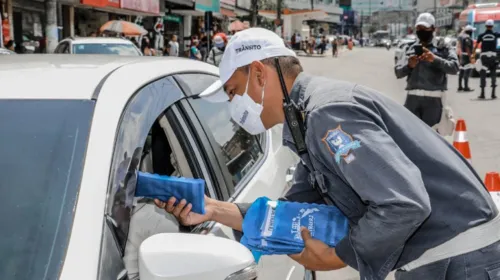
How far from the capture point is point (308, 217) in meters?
1.96

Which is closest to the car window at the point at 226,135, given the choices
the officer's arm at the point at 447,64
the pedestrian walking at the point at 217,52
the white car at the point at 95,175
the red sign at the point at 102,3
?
the white car at the point at 95,175

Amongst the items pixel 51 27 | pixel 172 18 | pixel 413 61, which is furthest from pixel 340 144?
pixel 172 18

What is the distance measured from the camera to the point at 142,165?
8.56 ft

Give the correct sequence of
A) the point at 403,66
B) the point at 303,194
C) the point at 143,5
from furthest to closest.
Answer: the point at 143,5 → the point at 403,66 → the point at 303,194

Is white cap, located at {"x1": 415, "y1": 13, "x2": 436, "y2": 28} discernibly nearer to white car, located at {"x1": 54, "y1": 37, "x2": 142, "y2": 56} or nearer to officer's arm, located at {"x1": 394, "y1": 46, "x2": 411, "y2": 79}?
officer's arm, located at {"x1": 394, "y1": 46, "x2": 411, "y2": 79}

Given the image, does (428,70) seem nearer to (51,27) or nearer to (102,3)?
(51,27)

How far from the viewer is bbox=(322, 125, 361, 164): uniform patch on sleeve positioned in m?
1.59

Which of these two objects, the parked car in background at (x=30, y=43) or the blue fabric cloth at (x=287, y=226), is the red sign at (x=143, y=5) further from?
the blue fabric cloth at (x=287, y=226)

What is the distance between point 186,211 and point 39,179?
54 centimetres

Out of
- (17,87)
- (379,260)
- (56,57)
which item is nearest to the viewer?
(379,260)

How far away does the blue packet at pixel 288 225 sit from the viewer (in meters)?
1.92

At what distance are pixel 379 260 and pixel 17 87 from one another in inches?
46.9

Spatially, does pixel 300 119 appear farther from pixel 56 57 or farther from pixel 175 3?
pixel 175 3

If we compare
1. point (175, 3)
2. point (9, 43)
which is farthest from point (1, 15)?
point (175, 3)
